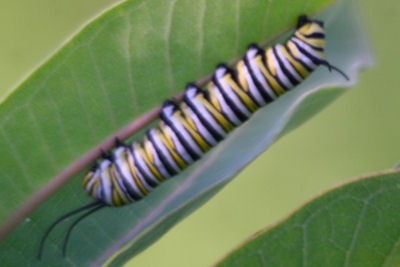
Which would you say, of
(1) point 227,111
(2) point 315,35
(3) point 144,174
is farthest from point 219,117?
(2) point 315,35

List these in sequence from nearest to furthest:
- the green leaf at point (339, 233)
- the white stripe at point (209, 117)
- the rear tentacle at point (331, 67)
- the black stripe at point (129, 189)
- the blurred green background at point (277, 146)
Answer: the green leaf at point (339, 233), the rear tentacle at point (331, 67), the black stripe at point (129, 189), the white stripe at point (209, 117), the blurred green background at point (277, 146)

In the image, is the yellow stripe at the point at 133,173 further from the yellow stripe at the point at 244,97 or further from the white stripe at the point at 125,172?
the yellow stripe at the point at 244,97

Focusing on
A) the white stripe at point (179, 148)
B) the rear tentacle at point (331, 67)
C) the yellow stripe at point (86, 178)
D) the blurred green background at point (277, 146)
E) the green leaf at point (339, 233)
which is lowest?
the blurred green background at point (277, 146)

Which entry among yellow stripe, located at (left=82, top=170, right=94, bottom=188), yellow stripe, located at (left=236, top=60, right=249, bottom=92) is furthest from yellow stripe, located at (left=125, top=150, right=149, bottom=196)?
yellow stripe, located at (left=236, top=60, right=249, bottom=92)

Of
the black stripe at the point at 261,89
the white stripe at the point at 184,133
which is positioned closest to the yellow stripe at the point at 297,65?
the black stripe at the point at 261,89

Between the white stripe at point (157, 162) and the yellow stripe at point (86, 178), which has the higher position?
the yellow stripe at point (86, 178)

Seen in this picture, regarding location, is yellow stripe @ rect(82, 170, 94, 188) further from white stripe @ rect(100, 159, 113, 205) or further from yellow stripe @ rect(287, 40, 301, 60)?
yellow stripe @ rect(287, 40, 301, 60)

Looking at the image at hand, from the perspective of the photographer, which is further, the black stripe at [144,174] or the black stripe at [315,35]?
the black stripe at [144,174]

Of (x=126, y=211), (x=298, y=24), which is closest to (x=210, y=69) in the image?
(x=298, y=24)
